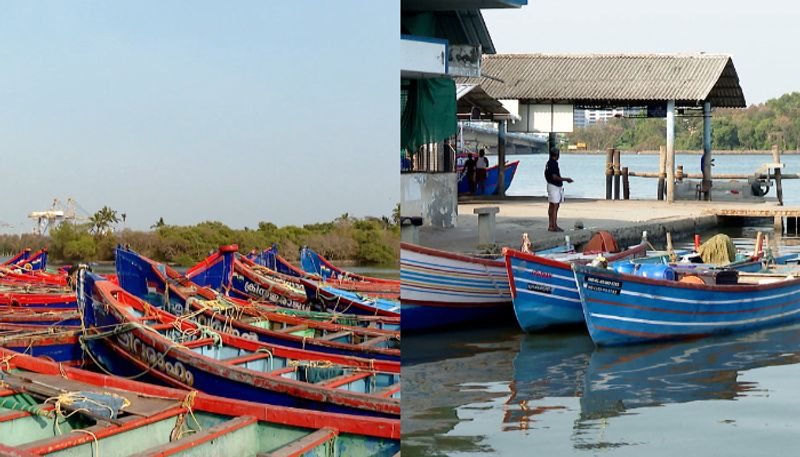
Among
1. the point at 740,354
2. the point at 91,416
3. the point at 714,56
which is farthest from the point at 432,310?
the point at 714,56

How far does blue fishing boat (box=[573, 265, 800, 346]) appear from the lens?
513cm

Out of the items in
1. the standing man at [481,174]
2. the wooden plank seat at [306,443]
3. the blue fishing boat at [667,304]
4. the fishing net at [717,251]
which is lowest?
the blue fishing boat at [667,304]

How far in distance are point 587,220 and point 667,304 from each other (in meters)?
Answer: 4.20

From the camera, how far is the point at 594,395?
13.8ft

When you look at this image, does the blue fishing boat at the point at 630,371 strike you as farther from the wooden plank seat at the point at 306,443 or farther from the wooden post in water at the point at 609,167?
the wooden post in water at the point at 609,167

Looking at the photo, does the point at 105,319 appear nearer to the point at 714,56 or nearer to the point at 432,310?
the point at 432,310

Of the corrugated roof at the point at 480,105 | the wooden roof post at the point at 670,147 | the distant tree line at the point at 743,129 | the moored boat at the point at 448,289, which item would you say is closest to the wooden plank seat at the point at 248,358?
the moored boat at the point at 448,289

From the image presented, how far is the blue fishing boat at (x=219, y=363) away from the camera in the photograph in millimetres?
2395

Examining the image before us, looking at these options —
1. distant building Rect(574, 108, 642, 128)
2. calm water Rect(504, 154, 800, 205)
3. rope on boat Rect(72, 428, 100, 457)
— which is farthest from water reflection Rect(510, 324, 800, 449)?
calm water Rect(504, 154, 800, 205)

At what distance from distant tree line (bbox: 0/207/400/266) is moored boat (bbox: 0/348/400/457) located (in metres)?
0.33

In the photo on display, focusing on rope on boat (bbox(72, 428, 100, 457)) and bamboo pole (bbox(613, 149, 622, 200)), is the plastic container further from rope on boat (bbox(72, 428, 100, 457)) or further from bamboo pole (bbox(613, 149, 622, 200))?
bamboo pole (bbox(613, 149, 622, 200))

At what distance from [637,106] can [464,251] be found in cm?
725

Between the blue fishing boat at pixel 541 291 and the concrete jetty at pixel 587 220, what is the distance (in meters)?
0.56

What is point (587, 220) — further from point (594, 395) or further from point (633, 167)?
point (633, 167)
